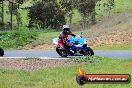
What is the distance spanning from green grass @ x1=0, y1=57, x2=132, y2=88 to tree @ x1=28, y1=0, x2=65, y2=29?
2323 inches

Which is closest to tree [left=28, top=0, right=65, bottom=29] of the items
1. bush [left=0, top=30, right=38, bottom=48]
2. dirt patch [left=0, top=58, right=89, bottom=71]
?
bush [left=0, top=30, right=38, bottom=48]

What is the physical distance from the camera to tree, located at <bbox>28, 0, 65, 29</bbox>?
77.8 m

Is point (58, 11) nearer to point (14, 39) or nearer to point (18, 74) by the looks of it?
point (14, 39)

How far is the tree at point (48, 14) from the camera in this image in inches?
3061

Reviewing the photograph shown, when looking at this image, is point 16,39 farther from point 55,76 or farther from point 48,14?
point 48,14

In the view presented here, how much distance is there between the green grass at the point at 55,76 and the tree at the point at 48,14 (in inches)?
2323

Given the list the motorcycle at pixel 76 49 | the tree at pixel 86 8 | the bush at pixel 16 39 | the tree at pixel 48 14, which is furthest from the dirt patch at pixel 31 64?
the tree at pixel 48 14

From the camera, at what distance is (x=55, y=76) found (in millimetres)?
14648

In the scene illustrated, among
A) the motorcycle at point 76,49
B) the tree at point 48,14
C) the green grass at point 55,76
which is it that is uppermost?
the green grass at point 55,76

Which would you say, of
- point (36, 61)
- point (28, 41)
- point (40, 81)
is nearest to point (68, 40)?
point (36, 61)

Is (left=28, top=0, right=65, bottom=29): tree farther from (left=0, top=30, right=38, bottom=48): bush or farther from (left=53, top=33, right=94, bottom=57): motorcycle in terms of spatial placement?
(left=53, top=33, right=94, bottom=57): motorcycle

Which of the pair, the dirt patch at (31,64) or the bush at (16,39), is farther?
the bush at (16,39)

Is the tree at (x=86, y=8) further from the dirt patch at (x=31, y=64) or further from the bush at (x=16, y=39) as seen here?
the dirt patch at (x=31, y=64)

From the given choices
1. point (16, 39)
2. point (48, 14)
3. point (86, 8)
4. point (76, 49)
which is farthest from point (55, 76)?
point (48, 14)
